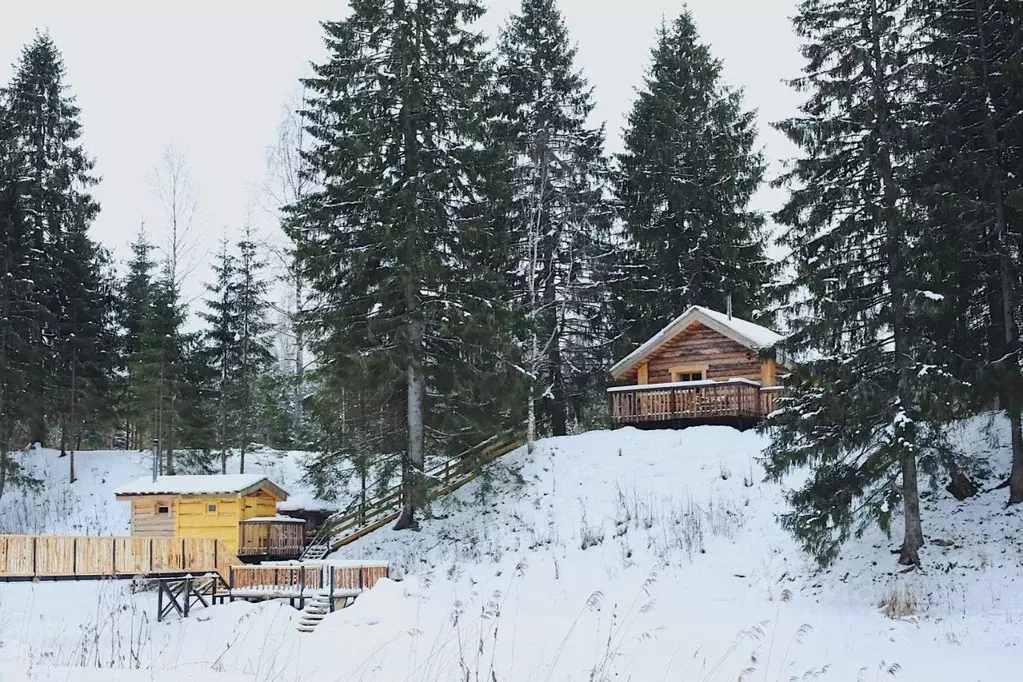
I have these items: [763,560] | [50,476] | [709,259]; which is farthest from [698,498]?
[50,476]

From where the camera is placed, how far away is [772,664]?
12.3m

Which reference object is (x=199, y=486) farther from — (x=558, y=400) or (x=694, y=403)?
(x=694, y=403)

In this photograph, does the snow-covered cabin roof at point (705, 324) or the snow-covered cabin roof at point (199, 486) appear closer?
the snow-covered cabin roof at point (199, 486)

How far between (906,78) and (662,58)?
21.2 m

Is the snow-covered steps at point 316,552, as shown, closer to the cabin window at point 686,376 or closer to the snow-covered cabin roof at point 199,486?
the snow-covered cabin roof at point 199,486

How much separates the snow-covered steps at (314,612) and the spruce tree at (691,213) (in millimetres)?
16985

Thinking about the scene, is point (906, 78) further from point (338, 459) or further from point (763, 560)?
point (338, 459)

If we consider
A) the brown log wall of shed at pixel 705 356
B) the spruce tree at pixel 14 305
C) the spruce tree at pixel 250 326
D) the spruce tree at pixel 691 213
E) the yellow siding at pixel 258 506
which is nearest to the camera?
the yellow siding at pixel 258 506

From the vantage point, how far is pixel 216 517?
89.2 ft

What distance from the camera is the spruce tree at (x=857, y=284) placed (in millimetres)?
16672

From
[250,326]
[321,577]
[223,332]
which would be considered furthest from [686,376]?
[223,332]

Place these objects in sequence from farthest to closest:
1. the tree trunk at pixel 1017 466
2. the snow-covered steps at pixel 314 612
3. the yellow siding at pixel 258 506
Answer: the yellow siding at pixel 258 506 → the snow-covered steps at pixel 314 612 → the tree trunk at pixel 1017 466

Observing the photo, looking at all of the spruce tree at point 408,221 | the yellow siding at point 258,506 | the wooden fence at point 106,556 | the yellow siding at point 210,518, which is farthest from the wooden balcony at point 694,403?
the wooden fence at point 106,556

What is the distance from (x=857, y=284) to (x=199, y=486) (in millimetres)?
19232
